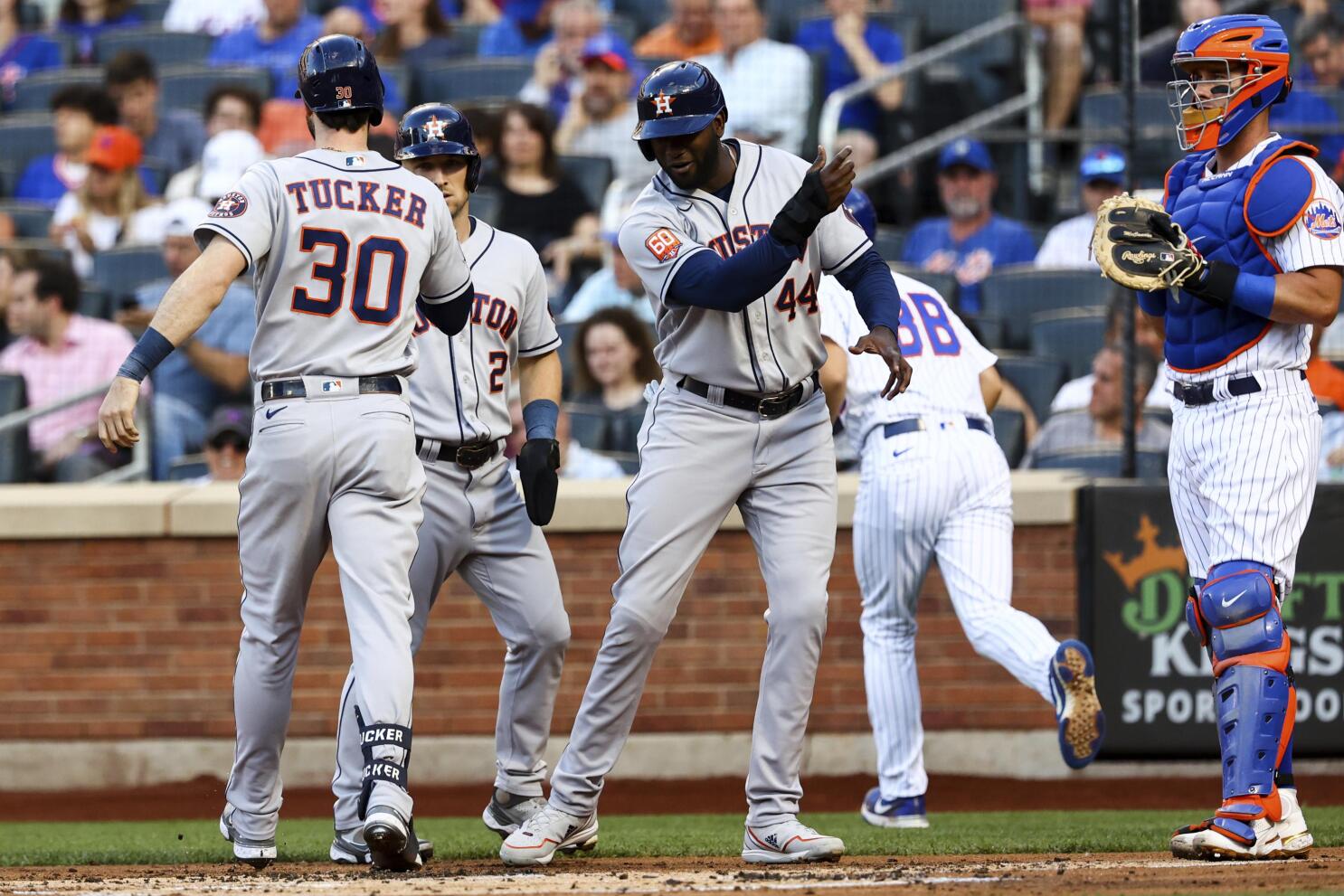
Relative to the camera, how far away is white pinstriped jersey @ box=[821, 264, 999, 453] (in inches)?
242

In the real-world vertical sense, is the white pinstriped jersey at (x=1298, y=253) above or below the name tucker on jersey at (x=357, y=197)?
below

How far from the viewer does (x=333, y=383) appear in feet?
15.1

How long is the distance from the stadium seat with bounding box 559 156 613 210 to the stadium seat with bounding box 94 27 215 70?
10.4 ft

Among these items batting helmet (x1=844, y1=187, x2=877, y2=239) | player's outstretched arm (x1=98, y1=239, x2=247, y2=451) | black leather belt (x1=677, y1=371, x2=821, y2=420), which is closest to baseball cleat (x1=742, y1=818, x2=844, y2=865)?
black leather belt (x1=677, y1=371, x2=821, y2=420)

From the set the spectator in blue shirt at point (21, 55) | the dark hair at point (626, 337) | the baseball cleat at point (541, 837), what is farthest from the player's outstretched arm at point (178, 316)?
the spectator in blue shirt at point (21, 55)

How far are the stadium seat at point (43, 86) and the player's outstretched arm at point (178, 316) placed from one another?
7781mm

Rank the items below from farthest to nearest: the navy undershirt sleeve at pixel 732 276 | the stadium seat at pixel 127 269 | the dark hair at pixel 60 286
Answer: the stadium seat at pixel 127 269
the dark hair at pixel 60 286
the navy undershirt sleeve at pixel 732 276

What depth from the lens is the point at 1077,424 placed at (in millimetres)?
8125

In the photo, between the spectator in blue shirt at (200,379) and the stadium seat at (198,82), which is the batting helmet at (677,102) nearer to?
the spectator in blue shirt at (200,379)

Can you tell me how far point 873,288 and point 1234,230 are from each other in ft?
3.07

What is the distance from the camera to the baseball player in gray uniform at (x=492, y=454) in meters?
5.39

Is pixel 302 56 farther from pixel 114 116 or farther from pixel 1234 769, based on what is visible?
pixel 114 116

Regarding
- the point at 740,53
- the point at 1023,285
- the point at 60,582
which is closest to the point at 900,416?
the point at 1023,285

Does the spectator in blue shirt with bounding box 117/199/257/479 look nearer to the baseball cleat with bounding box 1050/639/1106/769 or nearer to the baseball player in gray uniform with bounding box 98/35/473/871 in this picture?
the baseball player in gray uniform with bounding box 98/35/473/871
